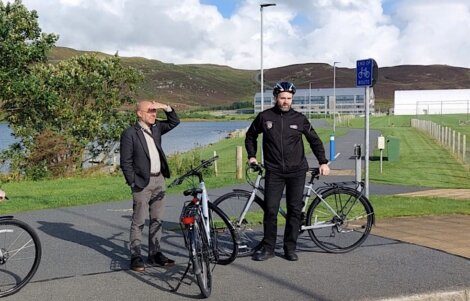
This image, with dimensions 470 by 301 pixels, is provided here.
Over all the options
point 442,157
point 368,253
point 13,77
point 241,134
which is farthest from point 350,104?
point 368,253

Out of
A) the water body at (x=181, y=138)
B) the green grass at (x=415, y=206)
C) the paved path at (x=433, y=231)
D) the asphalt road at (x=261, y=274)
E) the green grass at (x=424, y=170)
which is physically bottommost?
the water body at (x=181, y=138)

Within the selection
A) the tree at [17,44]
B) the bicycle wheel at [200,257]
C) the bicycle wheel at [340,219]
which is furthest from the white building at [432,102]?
the bicycle wheel at [200,257]

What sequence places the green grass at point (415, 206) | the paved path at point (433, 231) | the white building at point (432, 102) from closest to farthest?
the paved path at point (433, 231) < the green grass at point (415, 206) < the white building at point (432, 102)

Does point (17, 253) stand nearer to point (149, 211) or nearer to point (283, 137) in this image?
point (149, 211)

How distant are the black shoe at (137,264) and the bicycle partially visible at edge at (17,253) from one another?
93 cm

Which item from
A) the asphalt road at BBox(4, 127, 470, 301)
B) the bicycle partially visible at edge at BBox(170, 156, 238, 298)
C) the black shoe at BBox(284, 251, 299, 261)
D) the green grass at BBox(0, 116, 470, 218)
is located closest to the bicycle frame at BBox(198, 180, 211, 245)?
the bicycle partially visible at edge at BBox(170, 156, 238, 298)

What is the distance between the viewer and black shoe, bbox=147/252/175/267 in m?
6.56

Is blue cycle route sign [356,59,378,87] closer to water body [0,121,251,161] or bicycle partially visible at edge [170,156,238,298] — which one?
bicycle partially visible at edge [170,156,238,298]

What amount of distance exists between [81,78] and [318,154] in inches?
793

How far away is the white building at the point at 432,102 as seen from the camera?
115m

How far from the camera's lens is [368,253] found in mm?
7086

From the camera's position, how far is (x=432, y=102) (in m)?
115

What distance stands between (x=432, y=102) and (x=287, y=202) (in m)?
115

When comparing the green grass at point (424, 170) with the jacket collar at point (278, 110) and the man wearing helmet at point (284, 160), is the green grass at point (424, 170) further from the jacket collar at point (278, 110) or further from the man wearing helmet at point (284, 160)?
the jacket collar at point (278, 110)
